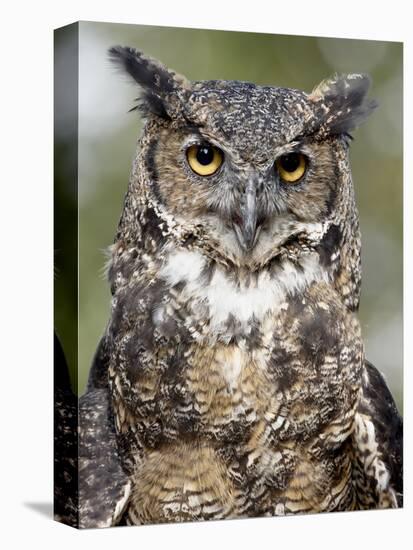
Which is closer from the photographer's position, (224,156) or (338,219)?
(224,156)

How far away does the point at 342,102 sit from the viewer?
4301 millimetres

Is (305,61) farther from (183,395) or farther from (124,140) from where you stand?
(183,395)

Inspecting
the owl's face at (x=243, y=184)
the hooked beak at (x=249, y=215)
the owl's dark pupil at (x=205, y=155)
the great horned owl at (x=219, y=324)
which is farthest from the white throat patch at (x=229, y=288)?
the owl's dark pupil at (x=205, y=155)

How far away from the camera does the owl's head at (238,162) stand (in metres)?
3.96

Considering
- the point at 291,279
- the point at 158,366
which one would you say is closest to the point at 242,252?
the point at 291,279

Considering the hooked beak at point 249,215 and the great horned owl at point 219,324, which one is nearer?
the hooked beak at point 249,215

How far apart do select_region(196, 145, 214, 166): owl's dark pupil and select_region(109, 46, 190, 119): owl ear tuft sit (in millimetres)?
196

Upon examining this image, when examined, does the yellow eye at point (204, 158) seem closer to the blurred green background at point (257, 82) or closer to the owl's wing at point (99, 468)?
the blurred green background at point (257, 82)

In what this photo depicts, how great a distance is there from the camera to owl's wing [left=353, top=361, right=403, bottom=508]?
4.44 m

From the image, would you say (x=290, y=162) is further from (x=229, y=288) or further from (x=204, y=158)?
(x=229, y=288)

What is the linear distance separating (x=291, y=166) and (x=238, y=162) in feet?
0.82

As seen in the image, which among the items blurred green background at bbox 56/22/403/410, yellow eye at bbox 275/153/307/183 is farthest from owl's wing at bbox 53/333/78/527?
yellow eye at bbox 275/153/307/183

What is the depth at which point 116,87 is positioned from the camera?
4.10 meters

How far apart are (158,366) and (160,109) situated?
977 millimetres
